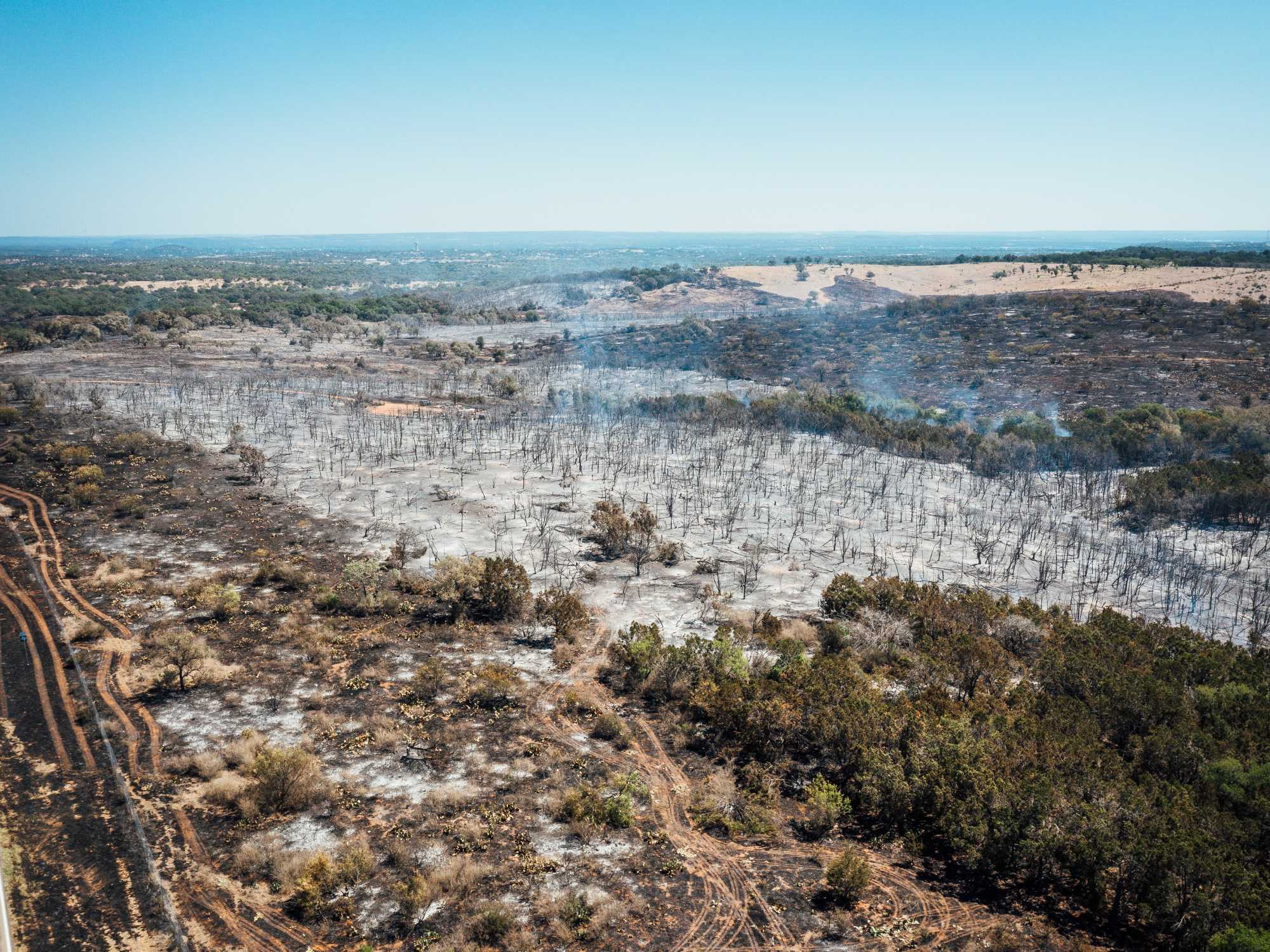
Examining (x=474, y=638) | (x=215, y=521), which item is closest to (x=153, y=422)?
(x=215, y=521)

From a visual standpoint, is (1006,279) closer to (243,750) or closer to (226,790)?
(243,750)

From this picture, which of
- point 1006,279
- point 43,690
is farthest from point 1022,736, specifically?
point 1006,279

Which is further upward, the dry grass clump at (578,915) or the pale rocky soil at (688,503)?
the pale rocky soil at (688,503)

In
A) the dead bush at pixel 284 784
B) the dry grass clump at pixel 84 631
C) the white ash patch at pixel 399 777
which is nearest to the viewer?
the dead bush at pixel 284 784

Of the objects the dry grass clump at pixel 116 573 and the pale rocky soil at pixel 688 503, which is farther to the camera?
the pale rocky soil at pixel 688 503

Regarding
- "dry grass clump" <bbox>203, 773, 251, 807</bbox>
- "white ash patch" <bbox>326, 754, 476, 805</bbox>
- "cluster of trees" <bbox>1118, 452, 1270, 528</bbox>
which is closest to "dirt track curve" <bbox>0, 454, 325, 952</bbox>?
"dry grass clump" <bbox>203, 773, 251, 807</bbox>

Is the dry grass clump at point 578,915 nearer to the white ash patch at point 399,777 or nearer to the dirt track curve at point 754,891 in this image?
the dirt track curve at point 754,891

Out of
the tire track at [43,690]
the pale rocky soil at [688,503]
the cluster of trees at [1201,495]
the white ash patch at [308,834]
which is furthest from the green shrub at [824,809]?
the cluster of trees at [1201,495]
